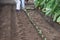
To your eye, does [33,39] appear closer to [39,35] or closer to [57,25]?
[39,35]

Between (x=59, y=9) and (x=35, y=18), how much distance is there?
124cm

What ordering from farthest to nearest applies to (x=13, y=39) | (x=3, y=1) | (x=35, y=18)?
1. (x=35, y=18)
2. (x=13, y=39)
3. (x=3, y=1)

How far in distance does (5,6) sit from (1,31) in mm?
231

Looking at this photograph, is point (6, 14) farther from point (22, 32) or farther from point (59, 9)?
point (59, 9)

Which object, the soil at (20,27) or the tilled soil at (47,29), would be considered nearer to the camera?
the soil at (20,27)

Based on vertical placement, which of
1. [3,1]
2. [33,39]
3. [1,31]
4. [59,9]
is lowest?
[33,39]

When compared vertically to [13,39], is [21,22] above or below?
below

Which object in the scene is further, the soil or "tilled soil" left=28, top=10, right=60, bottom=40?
"tilled soil" left=28, top=10, right=60, bottom=40

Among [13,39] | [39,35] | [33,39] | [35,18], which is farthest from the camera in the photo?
[35,18]

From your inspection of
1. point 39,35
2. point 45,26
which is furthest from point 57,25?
point 39,35

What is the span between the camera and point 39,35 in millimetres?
5844

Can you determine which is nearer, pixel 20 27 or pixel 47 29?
pixel 47 29

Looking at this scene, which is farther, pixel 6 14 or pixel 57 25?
pixel 57 25

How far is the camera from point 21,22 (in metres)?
7.39
